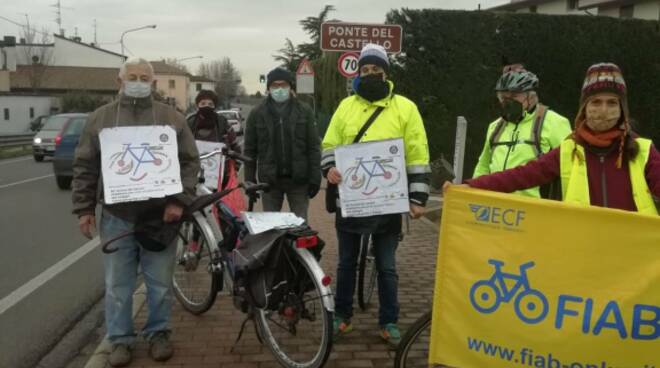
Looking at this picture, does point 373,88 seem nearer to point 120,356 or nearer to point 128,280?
point 128,280

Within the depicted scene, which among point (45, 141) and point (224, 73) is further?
point (224, 73)

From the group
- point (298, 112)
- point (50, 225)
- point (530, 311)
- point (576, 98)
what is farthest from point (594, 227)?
point (576, 98)

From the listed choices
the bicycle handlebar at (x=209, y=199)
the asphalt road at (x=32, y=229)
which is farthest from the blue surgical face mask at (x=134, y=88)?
the asphalt road at (x=32, y=229)

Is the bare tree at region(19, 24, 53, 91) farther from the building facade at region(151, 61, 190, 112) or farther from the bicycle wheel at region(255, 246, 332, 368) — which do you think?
the bicycle wheel at region(255, 246, 332, 368)

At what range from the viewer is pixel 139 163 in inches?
153

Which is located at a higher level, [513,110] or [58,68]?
[58,68]

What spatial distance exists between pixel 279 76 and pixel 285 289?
209 cm

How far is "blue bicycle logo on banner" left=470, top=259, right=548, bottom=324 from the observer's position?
2.71 metres

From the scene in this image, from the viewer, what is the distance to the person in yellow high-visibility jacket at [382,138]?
415cm

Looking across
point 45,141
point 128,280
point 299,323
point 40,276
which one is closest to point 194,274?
point 128,280

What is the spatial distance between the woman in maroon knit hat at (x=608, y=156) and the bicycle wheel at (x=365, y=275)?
81.1 inches

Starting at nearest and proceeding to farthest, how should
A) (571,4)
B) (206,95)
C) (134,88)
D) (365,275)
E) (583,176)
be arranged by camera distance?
(583,176)
(134,88)
(365,275)
(206,95)
(571,4)

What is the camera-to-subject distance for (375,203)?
4.12 metres

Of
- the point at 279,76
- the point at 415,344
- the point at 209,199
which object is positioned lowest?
the point at 415,344
